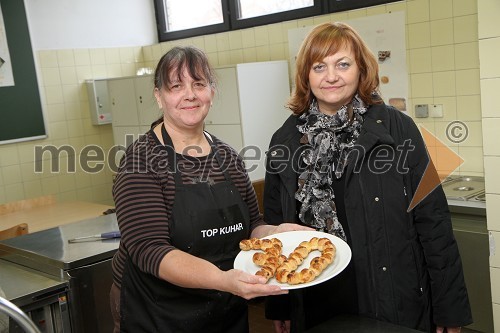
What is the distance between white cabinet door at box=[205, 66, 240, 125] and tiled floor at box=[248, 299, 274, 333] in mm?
1280

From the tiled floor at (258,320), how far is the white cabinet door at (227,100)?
128 cm

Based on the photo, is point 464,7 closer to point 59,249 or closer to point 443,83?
point 443,83

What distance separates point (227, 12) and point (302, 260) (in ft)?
11.1

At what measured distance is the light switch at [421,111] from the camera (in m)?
3.25

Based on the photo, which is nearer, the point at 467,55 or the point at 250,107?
the point at 467,55

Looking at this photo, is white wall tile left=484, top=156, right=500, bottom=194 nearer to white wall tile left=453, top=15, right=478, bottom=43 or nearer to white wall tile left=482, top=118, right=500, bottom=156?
white wall tile left=482, top=118, right=500, bottom=156

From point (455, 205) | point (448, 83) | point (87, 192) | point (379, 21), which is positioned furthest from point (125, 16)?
point (455, 205)

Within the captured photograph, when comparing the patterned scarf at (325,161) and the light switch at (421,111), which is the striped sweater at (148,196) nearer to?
the patterned scarf at (325,161)

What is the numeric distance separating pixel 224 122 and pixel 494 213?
2.01m

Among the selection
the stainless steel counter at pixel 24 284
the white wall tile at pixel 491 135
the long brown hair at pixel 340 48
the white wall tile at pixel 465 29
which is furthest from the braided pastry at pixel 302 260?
the white wall tile at pixel 465 29

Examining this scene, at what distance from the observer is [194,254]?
1.54 m

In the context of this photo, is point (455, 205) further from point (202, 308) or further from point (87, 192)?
point (87, 192)

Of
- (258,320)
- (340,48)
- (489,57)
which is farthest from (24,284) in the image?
(489,57)

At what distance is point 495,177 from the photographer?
2172mm
